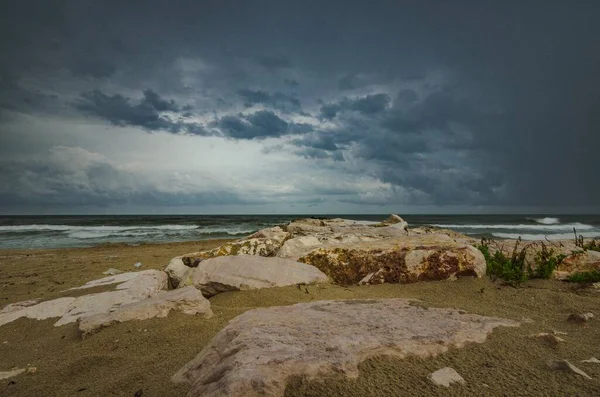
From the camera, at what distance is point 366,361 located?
82.0 inches

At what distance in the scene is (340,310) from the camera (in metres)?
3.09

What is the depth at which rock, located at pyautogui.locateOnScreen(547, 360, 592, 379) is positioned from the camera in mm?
2025

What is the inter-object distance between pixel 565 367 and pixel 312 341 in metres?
1.51

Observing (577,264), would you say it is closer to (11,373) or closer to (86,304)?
(11,373)

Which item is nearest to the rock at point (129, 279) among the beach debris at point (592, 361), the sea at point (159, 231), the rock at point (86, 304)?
the rock at point (86, 304)

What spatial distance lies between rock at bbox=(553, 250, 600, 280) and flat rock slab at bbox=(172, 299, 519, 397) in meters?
2.69

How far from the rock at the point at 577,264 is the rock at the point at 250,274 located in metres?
3.30

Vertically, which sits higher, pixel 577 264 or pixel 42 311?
A: pixel 577 264

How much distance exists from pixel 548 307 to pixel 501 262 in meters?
1.47

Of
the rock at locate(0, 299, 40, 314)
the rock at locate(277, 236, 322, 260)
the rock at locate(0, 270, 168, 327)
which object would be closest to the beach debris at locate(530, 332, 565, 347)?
the rock at locate(277, 236, 322, 260)

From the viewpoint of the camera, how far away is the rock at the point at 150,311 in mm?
3865

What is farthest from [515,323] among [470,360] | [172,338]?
[172,338]

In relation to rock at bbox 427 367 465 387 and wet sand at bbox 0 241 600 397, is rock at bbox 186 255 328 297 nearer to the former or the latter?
wet sand at bbox 0 241 600 397

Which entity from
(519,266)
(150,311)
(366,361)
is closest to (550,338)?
(366,361)
